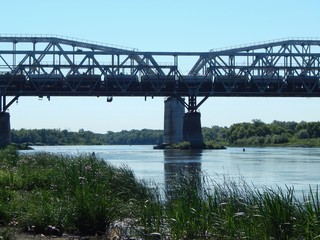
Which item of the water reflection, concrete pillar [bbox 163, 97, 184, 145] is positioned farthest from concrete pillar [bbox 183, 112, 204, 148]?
the water reflection

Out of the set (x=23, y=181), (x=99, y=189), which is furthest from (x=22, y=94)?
(x=99, y=189)

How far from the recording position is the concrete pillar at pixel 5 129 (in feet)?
332

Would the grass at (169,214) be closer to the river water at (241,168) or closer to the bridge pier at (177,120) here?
the river water at (241,168)

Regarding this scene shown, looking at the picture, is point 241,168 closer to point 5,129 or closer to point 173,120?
point 5,129

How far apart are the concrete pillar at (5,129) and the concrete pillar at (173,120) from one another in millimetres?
37308

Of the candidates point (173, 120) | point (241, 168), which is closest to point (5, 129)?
point (173, 120)

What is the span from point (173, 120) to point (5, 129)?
40.3m

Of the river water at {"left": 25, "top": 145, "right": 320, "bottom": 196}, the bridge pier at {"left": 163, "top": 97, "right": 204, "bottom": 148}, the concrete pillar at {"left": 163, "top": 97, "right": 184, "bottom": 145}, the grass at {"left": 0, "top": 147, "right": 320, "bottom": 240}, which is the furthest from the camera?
the concrete pillar at {"left": 163, "top": 97, "right": 184, "bottom": 145}

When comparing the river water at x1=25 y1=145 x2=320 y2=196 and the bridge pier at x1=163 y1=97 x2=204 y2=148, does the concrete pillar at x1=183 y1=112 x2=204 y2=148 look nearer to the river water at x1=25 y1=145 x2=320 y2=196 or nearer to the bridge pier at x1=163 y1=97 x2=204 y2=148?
the bridge pier at x1=163 y1=97 x2=204 y2=148

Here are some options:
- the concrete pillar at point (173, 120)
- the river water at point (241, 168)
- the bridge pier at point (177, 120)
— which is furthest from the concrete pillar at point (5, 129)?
the concrete pillar at point (173, 120)

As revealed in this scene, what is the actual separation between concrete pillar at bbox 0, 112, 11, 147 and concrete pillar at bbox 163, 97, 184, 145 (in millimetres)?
37308

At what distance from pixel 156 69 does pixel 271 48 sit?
89.3 feet

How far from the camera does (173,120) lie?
433 ft

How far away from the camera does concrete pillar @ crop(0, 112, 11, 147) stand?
10112 cm
